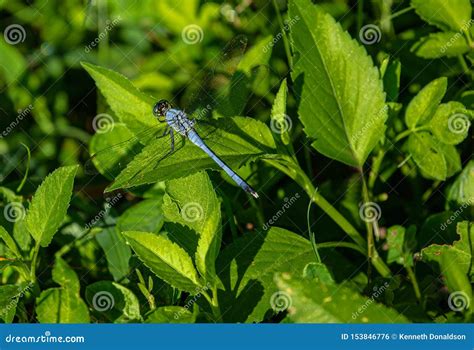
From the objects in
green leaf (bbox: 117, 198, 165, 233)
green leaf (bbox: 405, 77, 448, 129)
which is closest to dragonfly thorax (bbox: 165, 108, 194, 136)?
green leaf (bbox: 117, 198, 165, 233)

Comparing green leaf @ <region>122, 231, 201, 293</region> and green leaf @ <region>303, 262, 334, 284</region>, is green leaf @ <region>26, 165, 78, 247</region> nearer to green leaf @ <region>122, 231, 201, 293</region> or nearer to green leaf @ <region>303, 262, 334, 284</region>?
green leaf @ <region>122, 231, 201, 293</region>

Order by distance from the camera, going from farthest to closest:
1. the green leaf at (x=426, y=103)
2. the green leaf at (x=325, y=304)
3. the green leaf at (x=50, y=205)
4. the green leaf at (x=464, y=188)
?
the green leaf at (x=464, y=188), the green leaf at (x=426, y=103), the green leaf at (x=50, y=205), the green leaf at (x=325, y=304)

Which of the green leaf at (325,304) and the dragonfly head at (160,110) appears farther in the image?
the dragonfly head at (160,110)

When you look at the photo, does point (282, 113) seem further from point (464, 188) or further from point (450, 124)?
point (464, 188)

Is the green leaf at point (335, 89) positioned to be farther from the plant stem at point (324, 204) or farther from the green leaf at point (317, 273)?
the green leaf at point (317, 273)

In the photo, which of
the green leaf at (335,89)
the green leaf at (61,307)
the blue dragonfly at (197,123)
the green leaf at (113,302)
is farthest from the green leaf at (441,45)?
the green leaf at (61,307)

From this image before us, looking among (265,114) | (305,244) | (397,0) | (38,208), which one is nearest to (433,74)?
(397,0)
